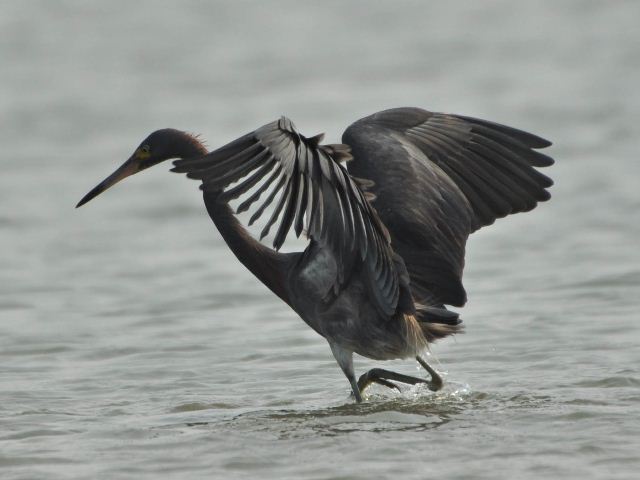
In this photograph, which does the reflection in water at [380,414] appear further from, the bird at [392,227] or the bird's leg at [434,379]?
the bird at [392,227]

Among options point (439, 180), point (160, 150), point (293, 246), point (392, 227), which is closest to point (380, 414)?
point (392, 227)

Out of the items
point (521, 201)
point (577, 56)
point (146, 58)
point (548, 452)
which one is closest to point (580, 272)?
point (521, 201)

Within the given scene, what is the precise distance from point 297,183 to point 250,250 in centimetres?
161

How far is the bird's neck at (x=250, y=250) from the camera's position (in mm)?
7855

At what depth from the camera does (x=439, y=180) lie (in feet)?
26.6

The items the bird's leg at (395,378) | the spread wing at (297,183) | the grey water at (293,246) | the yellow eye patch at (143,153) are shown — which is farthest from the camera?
the yellow eye patch at (143,153)

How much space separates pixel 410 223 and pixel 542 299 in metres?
2.93

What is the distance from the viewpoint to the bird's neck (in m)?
7.86

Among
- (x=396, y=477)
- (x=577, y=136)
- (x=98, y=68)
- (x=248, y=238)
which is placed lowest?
(x=396, y=477)

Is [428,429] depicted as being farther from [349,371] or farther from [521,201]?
[521,201]

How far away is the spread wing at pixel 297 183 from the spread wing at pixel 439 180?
2.54ft

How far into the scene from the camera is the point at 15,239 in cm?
1265

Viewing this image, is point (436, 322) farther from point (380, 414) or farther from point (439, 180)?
point (439, 180)

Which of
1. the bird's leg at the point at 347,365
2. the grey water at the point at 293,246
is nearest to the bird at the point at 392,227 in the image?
the bird's leg at the point at 347,365
